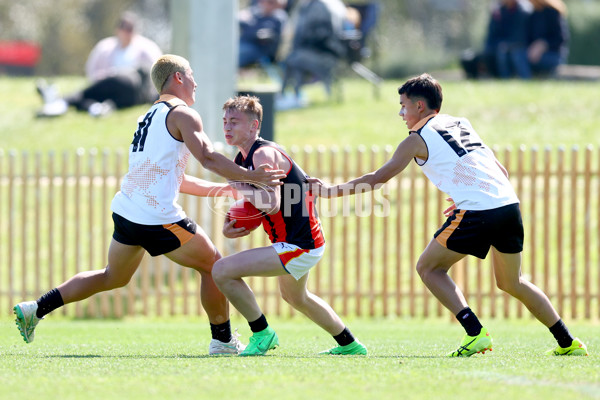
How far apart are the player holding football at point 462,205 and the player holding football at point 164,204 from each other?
85 cm

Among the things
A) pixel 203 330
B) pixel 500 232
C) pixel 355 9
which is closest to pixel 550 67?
pixel 355 9

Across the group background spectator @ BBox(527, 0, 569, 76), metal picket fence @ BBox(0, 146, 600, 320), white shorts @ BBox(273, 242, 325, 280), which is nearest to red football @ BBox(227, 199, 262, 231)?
white shorts @ BBox(273, 242, 325, 280)

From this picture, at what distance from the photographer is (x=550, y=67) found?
20062 millimetres

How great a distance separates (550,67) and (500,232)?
15.2m

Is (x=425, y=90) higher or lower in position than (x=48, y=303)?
higher

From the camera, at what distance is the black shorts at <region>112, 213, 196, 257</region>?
582 cm

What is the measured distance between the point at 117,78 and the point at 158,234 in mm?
12258

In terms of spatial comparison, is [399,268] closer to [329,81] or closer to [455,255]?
[455,255]

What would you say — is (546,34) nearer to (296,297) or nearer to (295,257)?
(296,297)

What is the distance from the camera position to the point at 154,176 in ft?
19.2

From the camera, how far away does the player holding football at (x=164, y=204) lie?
5.76 meters

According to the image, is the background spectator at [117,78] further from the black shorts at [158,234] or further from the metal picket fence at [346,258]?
the black shorts at [158,234]

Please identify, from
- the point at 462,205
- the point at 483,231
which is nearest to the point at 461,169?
the point at 462,205

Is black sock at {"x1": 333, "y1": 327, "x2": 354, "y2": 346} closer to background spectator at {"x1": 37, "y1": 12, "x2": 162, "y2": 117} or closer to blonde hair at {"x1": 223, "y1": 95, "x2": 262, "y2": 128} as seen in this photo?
blonde hair at {"x1": 223, "y1": 95, "x2": 262, "y2": 128}
